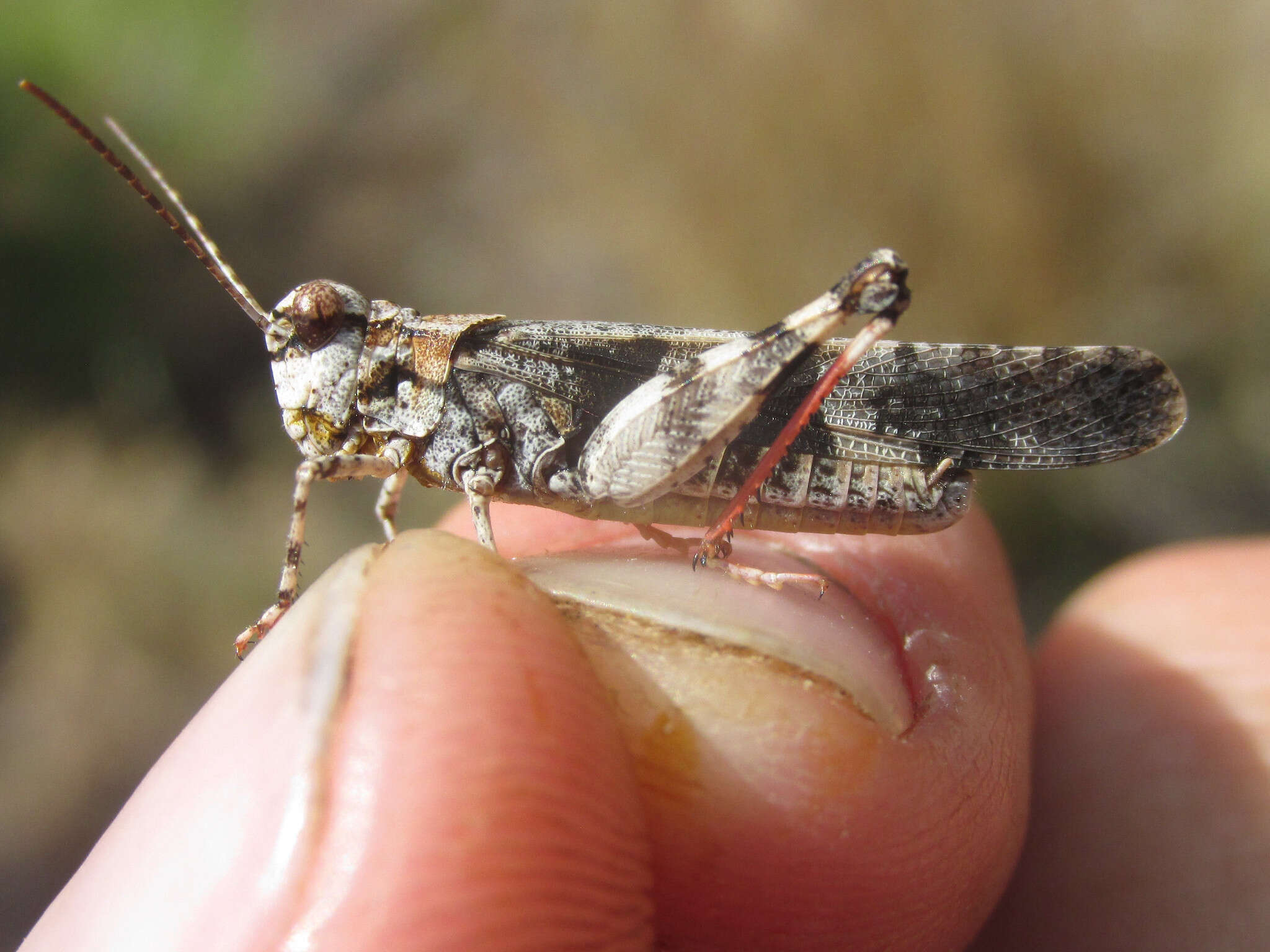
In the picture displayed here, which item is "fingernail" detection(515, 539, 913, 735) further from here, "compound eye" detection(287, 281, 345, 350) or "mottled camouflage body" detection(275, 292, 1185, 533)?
"compound eye" detection(287, 281, 345, 350)

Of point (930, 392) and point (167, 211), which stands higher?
point (167, 211)

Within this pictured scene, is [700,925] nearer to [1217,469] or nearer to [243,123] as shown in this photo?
[1217,469]

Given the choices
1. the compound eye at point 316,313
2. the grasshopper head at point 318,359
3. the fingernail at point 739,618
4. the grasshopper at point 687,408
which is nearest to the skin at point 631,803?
the fingernail at point 739,618

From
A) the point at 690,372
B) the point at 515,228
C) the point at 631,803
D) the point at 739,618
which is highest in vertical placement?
the point at 515,228

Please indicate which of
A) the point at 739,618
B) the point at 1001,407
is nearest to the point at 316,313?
the point at 739,618

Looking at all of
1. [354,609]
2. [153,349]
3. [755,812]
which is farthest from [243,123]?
[755,812]

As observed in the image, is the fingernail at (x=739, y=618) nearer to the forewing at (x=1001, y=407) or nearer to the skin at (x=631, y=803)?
the skin at (x=631, y=803)

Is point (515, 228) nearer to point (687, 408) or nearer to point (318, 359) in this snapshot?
point (318, 359)

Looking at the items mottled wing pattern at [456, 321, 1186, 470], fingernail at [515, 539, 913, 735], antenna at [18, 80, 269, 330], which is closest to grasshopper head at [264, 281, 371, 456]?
antenna at [18, 80, 269, 330]
